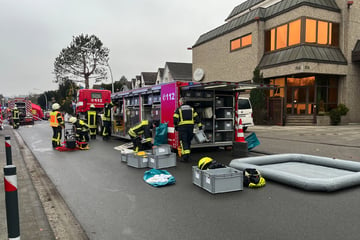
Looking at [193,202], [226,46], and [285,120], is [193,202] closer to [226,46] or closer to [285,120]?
[285,120]

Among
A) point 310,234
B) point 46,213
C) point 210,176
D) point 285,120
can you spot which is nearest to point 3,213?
point 46,213

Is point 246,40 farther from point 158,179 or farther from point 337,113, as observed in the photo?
point 158,179

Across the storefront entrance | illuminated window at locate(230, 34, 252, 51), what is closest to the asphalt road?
the storefront entrance

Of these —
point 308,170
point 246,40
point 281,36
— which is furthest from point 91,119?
point 246,40

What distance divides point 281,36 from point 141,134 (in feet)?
58.4

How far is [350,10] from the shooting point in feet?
68.6

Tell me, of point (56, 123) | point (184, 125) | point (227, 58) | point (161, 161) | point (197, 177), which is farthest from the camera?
point (227, 58)

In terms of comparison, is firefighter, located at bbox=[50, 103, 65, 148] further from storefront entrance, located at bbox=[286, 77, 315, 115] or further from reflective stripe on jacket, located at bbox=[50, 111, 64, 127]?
storefront entrance, located at bbox=[286, 77, 315, 115]

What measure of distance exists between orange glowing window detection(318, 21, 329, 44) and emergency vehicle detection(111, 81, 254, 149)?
1478 cm

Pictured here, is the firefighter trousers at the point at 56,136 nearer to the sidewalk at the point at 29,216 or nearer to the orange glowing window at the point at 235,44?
the sidewalk at the point at 29,216

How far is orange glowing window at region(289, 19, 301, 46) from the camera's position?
66.4 ft

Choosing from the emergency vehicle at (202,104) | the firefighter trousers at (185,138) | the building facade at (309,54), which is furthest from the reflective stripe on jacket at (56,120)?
the building facade at (309,54)

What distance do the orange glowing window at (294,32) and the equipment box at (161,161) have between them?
1746 centimetres

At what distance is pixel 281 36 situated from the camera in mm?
21844
